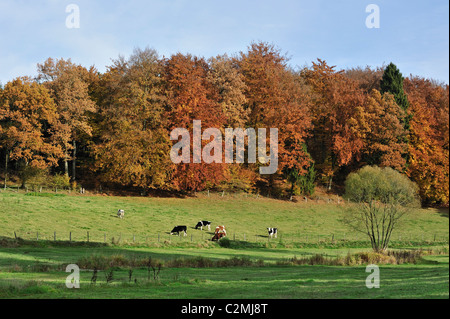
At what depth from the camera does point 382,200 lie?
42.0 meters

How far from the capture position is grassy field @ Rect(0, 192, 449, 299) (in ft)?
61.4

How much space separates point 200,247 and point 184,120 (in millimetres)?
25817

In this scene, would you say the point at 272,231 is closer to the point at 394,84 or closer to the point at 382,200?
the point at 382,200

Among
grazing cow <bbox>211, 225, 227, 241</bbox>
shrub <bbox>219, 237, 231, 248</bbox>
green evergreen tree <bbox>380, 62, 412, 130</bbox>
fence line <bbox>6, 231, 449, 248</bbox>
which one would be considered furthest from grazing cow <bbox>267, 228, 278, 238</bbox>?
green evergreen tree <bbox>380, 62, 412, 130</bbox>

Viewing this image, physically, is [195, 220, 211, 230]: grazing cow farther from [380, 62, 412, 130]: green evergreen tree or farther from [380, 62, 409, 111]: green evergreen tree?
[380, 62, 409, 111]: green evergreen tree

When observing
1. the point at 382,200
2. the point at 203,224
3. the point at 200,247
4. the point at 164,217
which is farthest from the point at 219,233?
the point at 382,200

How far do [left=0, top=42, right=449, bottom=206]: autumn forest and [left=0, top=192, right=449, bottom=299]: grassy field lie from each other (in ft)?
15.0

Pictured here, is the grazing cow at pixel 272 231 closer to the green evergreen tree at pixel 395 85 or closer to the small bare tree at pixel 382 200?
the small bare tree at pixel 382 200

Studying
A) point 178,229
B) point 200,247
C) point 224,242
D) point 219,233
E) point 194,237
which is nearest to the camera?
point 200,247

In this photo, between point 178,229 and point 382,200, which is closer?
point 382,200

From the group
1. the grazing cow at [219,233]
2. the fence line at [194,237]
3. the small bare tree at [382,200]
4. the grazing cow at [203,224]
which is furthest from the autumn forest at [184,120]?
the grazing cow at [219,233]

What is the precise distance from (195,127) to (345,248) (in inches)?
1102
